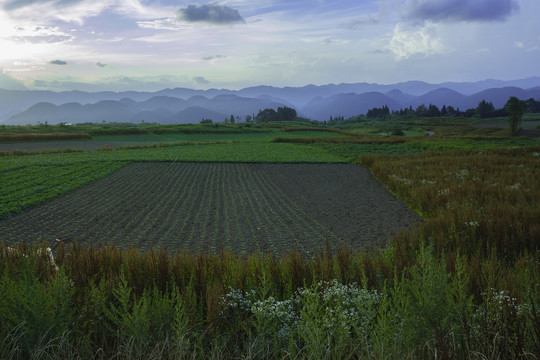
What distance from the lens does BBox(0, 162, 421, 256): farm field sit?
10703 millimetres

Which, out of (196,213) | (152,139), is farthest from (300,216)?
(152,139)

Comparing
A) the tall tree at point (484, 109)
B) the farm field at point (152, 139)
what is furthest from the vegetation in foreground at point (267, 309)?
the tall tree at point (484, 109)

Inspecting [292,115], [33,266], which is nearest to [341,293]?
[33,266]

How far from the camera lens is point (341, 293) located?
4.23 metres

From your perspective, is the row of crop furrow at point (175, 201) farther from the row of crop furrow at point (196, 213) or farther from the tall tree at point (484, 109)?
the tall tree at point (484, 109)

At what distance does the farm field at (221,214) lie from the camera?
421 inches

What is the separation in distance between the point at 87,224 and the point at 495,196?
15212mm

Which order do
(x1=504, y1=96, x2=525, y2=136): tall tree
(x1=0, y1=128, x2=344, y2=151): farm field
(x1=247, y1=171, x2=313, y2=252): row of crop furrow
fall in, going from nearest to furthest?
(x1=247, y1=171, x2=313, y2=252): row of crop furrow, (x1=0, y1=128, x2=344, y2=151): farm field, (x1=504, y1=96, x2=525, y2=136): tall tree

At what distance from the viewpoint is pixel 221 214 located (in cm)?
1408

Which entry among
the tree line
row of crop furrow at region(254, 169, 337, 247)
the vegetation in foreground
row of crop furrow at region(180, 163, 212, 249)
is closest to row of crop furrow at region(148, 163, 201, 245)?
row of crop furrow at region(180, 163, 212, 249)

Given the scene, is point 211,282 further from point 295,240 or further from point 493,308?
point 295,240

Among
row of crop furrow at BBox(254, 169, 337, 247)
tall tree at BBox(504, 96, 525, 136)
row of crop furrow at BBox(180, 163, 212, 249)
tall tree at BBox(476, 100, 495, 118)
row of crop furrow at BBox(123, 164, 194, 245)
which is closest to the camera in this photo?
row of crop furrow at BBox(180, 163, 212, 249)

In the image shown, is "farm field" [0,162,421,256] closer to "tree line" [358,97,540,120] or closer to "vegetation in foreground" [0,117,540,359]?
"vegetation in foreground" [0,117,540,359]

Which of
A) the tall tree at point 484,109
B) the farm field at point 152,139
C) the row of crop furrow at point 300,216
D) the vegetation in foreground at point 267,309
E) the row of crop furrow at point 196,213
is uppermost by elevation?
the tall tree at point 484,109
